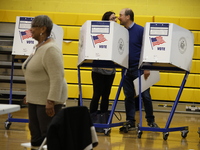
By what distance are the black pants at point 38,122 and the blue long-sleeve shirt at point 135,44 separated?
2.22 meters

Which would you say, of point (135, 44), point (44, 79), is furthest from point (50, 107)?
point (135, 44)

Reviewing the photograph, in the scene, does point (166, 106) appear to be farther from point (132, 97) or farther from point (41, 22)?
point (41, 22)

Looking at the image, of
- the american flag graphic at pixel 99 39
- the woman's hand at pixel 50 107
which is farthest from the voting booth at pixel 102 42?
the woman's hand at pixel 50 107

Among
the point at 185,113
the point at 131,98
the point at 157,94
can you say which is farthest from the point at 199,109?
the point at 131,98

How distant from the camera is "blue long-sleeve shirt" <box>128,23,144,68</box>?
16.9 ft

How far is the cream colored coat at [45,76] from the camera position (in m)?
2.92

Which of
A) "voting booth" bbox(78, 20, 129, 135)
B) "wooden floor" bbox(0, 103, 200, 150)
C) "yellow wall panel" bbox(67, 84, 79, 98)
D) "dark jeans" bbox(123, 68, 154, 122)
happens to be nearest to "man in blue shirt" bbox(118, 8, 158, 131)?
"dark jeans" bbox(123, 68, 154, 122)

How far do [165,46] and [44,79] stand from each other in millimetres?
1979

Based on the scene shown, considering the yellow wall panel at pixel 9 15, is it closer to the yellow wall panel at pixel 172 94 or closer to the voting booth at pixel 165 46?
the yellow wall panel at pixel 172 94

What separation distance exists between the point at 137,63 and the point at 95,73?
1.67ft

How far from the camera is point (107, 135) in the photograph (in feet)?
16.2

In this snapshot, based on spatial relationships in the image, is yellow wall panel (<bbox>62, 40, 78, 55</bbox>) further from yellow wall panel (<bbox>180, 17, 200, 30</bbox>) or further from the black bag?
the black bag

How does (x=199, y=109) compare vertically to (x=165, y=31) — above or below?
below

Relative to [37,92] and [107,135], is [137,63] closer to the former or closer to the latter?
[107,135]
